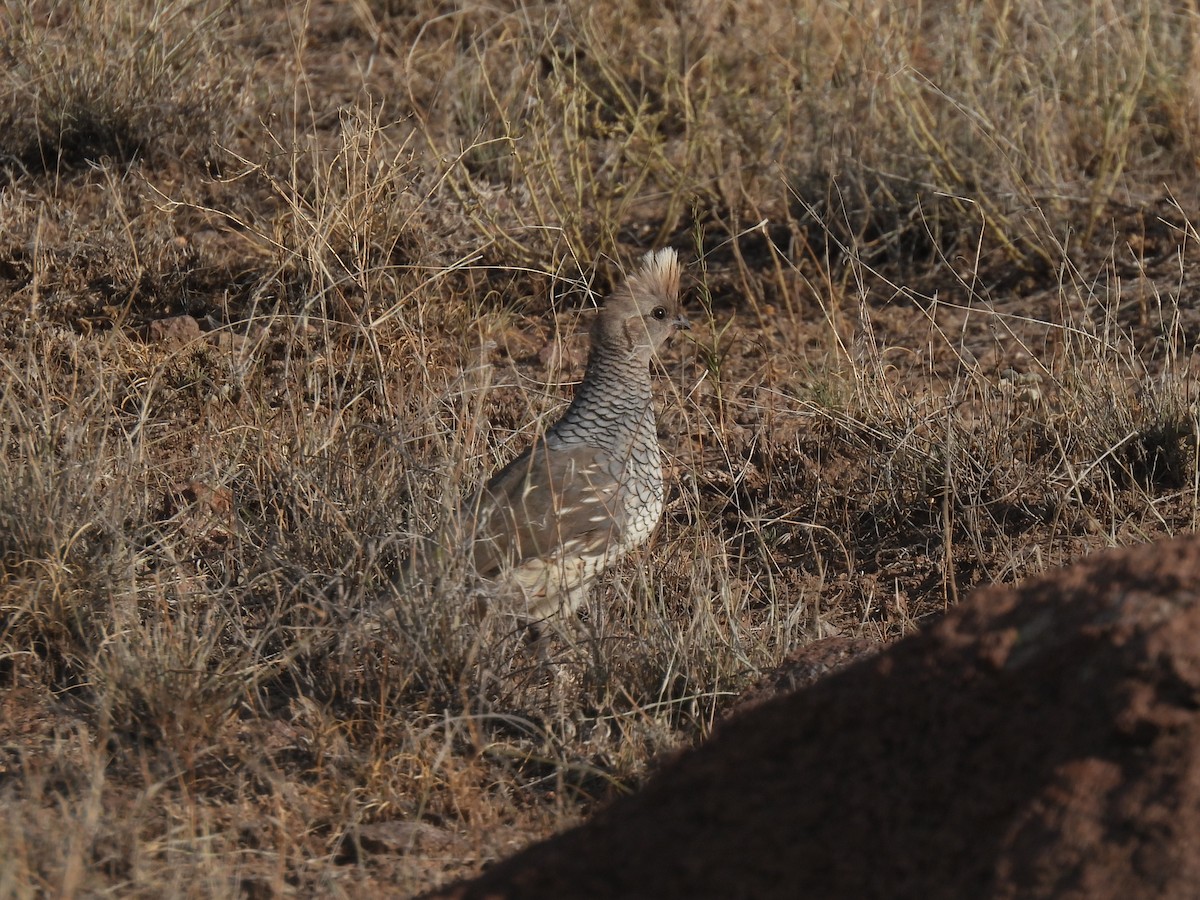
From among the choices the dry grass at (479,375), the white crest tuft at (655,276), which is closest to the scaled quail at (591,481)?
the white crest tuft at (655,276)

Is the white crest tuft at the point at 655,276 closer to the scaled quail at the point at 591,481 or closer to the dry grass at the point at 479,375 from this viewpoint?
the scaled quail at the point at 591,481

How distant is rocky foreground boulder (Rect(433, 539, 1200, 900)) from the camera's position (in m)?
2.12

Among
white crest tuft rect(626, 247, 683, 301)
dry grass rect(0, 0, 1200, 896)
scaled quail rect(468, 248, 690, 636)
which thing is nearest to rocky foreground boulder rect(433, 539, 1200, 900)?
dry grass rect(0, 0, 1200, 896)

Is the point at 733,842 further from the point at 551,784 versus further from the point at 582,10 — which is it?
the point at 582,10

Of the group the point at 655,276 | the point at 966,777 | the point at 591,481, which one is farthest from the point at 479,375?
the point at 966,777

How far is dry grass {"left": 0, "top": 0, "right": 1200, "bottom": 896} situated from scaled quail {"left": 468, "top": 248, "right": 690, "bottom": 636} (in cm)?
16

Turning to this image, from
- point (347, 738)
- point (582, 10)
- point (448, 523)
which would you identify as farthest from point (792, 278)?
point (347, 738)

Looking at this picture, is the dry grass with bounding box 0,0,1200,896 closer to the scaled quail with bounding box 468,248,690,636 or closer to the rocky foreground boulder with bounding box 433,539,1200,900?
the scaled quail with bounding box 468,248,690,636

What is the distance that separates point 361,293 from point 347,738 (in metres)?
2.67

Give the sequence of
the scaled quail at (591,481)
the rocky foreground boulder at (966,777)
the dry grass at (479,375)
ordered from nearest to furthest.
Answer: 1. the rocky foreground boulder at (966,777)
2. the dry grass at (479,375)
3. the scaled quail at (591,481)

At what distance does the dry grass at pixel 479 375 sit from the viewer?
3654 mm

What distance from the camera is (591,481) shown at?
4.77 meters

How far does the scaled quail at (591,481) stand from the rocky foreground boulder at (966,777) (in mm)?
1540

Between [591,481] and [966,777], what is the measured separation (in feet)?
8.48
